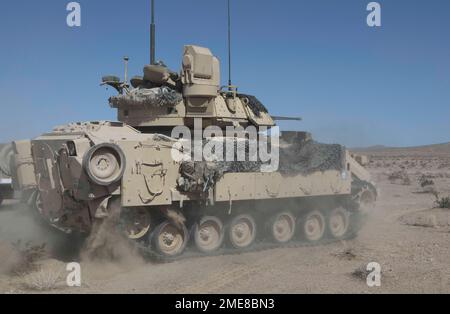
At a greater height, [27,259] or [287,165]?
[287,165]

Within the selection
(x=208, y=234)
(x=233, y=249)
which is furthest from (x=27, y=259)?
(x=233, y=249)

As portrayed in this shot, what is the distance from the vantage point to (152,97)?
39.3 ft

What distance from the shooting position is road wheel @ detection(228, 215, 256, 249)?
12.1m

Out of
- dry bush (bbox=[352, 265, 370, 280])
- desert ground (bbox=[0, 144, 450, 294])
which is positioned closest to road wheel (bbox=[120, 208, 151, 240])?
desert ground (bbox=[0, 144, 450, 294])

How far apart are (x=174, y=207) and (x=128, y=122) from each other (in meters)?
2.70

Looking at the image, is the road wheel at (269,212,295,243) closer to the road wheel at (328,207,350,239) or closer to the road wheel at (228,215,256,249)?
the road wheel at (228,215,256,249)

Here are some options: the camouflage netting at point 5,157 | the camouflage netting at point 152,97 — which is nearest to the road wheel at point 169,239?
the camouflage netting at point 152,97

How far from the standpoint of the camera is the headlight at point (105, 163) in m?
9.29

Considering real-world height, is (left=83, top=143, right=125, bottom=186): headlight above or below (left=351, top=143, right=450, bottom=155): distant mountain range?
below

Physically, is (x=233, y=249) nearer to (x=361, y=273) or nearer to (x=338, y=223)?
(x=361, y=273)

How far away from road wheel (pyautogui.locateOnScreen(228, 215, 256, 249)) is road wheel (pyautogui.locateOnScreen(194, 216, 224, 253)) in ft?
0.89

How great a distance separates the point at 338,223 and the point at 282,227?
2083mm
